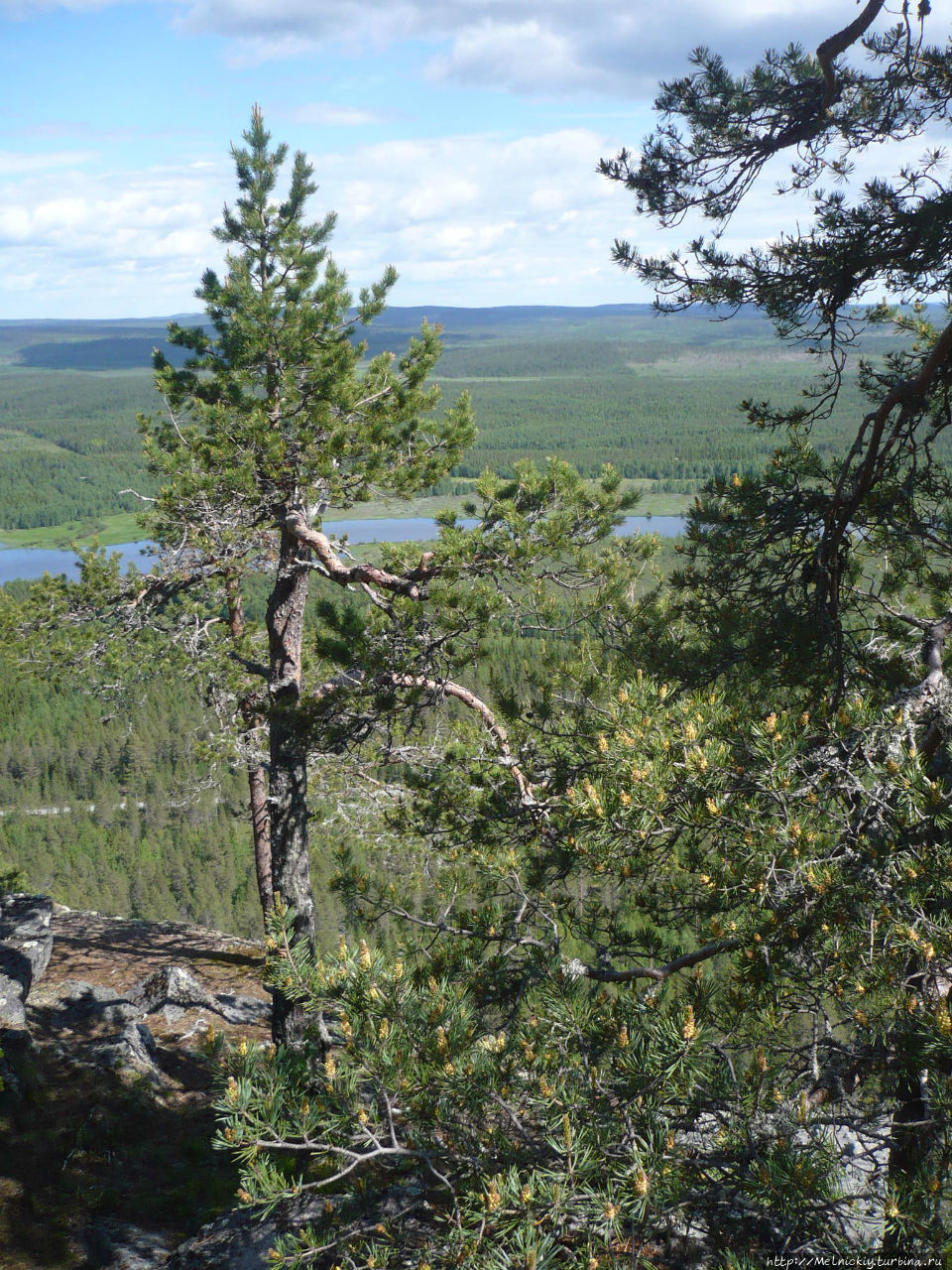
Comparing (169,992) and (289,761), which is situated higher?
(289,761)

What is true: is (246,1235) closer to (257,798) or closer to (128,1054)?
(128,1054)

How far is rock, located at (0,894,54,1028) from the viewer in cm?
750

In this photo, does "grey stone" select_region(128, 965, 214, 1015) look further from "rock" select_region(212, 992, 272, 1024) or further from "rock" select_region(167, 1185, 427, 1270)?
"rock" select_region(167, 1185, 427, 1270)

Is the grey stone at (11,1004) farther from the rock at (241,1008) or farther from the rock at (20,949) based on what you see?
the rock at (241,1008)

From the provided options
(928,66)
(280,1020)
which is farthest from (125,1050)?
(928,66)

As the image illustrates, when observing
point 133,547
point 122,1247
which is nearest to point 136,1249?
point 122,1247

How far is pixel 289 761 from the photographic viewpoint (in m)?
6.74

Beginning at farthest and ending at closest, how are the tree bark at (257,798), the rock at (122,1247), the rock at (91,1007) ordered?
the tree bark at (257,798), the rock at (91,1007), the rock at (122,1247)

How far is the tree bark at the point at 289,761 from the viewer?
6445 millimetres

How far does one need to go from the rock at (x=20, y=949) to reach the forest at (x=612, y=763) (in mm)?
2344

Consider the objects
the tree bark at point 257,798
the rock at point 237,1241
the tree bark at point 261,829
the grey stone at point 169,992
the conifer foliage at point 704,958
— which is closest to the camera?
the conifer foliage at point 704,958

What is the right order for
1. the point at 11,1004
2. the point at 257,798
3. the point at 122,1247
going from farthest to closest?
the point at 257,798, the point at 11,1004, the point at 122,1247

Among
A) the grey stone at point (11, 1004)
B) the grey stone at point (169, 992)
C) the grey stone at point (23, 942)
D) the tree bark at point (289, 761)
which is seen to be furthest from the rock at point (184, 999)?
the tree bark at point (289, 761)

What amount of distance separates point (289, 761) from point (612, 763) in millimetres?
4137
